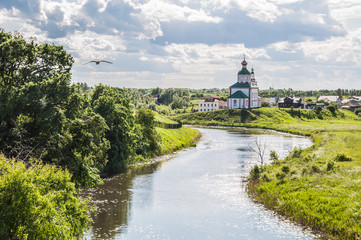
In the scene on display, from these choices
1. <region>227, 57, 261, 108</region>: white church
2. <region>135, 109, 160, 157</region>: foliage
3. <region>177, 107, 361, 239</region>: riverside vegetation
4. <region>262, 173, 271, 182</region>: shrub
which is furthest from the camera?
<region>227, 57, 261, 108</region>: white church

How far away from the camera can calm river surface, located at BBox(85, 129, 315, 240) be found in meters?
33.6

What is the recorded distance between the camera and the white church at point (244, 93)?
192 metres

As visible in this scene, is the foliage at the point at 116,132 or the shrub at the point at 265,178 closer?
the shrub at the point at 265,178

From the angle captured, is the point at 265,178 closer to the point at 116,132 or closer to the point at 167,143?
the point at 116,132

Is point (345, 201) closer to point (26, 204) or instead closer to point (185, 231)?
point (185, 231)

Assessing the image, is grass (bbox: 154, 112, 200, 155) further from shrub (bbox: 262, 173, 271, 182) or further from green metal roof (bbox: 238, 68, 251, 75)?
green metal roof (bbox: 238, 68, 251, 75)

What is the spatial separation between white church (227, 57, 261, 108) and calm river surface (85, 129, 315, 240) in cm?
13000

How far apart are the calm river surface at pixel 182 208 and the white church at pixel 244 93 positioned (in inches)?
5118

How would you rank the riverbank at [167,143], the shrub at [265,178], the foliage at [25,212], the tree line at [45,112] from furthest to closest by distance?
1. the riverbank at [167,143]
2. the shrub at [265,178]
3. the tree line at [45,112]
4. the foliage at [25,212]

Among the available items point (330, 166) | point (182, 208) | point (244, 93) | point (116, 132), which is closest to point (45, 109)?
point (182, 208)

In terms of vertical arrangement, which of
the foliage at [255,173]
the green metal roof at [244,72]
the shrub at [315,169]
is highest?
the green metal roof at [244,72]

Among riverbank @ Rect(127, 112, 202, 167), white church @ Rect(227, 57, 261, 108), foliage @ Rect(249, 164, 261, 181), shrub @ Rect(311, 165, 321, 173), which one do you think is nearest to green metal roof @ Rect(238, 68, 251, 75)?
white church @ Rect(227, 57, 261, 108)

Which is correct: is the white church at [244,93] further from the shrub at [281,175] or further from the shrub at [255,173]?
the shrub at [281,175]

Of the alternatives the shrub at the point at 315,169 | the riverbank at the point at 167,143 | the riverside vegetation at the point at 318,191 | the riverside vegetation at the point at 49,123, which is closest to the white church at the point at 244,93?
the riverbank at the point at 167,143
